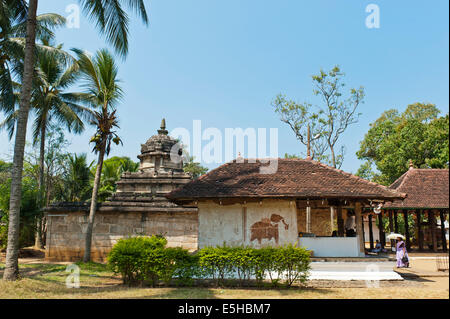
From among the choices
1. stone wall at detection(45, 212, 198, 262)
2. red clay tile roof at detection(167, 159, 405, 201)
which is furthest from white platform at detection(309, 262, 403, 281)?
stone wall at detection(45, 212, 198, 262)

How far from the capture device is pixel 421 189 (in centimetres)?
1783

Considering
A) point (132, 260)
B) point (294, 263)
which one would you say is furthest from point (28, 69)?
point (294, 263)

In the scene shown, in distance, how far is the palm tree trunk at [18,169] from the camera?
8773mm

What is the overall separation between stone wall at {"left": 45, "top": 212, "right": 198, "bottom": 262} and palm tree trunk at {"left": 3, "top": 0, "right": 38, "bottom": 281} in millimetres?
6830

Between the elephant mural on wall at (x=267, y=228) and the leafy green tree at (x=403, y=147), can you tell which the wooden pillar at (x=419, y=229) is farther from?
the elephant mural on wall at (x=267, y=228)

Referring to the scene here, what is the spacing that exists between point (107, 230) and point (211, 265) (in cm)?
808

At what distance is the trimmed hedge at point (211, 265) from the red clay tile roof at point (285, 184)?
5.64 ft

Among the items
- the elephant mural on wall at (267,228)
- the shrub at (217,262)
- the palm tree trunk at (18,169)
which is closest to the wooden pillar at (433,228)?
the elephant mural on wall at (267,228)

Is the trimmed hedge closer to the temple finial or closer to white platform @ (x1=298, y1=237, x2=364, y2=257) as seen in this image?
white platform @ (x1=298, y1=237, x2=364, y2=257)

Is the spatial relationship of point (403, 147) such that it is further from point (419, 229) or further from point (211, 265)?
point (211, 265)

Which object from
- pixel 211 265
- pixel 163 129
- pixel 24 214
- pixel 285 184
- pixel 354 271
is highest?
pixel 163 129

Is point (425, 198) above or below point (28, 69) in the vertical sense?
below

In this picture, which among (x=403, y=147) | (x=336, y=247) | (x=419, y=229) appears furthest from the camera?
(x=403, y=147)
